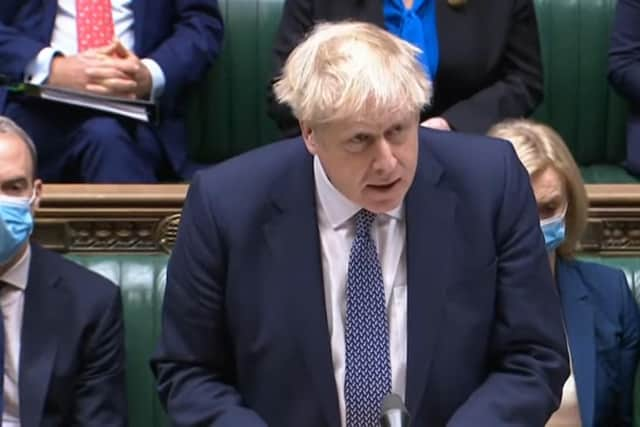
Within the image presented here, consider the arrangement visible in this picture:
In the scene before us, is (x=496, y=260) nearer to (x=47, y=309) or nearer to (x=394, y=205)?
(x=394, y=205)

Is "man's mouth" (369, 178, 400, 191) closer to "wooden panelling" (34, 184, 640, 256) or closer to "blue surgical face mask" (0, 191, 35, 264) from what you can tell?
"blue surgical face mask" (0, 191, 35, 264)

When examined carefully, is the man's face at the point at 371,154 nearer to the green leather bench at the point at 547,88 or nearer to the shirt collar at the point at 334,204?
the shirt collar at the point at 334,204

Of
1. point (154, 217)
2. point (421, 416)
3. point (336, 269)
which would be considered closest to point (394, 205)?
point (336, 269)

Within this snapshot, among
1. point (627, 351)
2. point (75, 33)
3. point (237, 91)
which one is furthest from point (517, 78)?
point (75, 33)

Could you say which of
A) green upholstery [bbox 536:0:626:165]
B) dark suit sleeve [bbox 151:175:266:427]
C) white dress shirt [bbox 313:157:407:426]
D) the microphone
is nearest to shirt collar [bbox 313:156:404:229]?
white dress shirt [bbox 313:157:407:426]

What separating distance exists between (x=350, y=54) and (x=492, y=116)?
45.9 inches

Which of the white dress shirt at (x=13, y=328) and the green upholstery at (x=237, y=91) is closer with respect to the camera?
the white dress shirt at (x=13, y=328)

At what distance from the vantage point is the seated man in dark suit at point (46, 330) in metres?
2.03

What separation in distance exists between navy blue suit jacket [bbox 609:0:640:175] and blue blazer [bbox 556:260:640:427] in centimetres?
71

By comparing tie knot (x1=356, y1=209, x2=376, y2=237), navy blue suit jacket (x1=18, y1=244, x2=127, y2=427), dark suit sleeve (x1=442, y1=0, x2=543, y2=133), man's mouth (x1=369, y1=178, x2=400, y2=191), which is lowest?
navy blue suit jacket (x1=18, y1=244, x2=127, y2=427)

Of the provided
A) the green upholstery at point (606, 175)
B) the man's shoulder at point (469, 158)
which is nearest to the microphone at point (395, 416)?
the man's shoulder at point (469, 158)

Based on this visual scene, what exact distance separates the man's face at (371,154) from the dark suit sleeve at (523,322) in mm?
152

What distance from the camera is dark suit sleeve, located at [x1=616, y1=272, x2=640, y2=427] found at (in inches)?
84.0

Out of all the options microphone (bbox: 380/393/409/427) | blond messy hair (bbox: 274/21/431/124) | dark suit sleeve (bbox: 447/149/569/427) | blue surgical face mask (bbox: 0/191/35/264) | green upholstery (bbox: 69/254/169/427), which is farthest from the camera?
green upholstery (bbox: 69/254/169/427)
